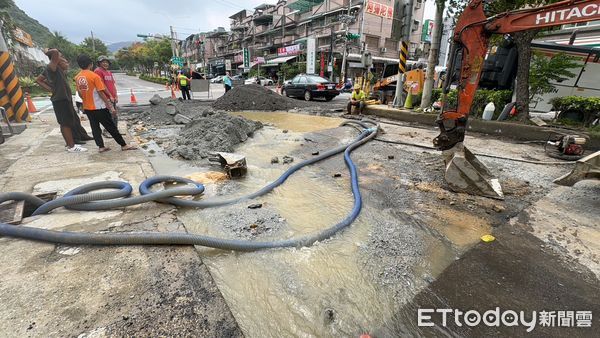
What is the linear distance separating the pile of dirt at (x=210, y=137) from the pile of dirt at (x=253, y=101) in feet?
17.9

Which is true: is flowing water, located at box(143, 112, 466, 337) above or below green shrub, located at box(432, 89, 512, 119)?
below

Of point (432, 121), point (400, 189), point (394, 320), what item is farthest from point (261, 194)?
point (432, 121)

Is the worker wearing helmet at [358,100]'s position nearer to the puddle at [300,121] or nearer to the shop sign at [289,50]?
the puddle at [300,121]

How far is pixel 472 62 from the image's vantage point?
377 cm

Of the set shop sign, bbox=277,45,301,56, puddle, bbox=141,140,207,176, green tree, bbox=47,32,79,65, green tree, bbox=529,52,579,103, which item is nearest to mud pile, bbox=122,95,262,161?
puddle, bbox=141,140,207,176

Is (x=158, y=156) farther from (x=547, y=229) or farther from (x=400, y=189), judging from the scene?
(x=547, y=229)

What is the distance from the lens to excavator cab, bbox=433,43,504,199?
3.58 m

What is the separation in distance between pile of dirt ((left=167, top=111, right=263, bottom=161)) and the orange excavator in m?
4.19

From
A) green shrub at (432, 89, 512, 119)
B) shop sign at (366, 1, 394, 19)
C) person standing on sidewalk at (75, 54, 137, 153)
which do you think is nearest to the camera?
person standing on sidewalk at (75, 54, 137, 153)


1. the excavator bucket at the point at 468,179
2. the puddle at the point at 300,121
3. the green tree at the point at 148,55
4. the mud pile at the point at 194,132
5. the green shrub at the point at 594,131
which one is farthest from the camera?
the green tree at the point at 148,55

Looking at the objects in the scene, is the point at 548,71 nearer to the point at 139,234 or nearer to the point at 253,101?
the point at 139,234

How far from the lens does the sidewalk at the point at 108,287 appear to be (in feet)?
5.14

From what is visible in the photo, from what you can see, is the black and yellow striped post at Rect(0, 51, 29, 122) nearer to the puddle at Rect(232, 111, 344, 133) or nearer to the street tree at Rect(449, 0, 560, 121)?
the puddle at Rect(232, 111, 344, 133)

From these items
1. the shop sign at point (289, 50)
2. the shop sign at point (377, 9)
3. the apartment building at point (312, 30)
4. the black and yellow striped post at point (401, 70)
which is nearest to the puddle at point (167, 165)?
the black and yellow striped post at point (401, 70)
